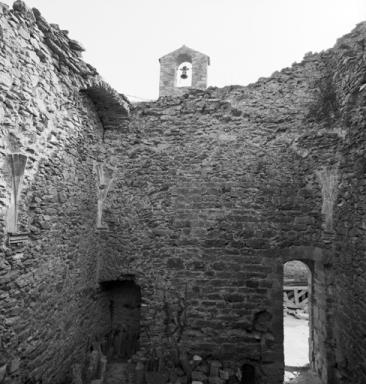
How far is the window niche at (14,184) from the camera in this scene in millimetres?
2992

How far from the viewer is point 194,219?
5.00 meters

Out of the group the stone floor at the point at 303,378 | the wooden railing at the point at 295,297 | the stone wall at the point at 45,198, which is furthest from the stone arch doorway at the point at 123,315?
the wooden railing at the point at 295,297

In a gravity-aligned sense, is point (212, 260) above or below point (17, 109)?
below

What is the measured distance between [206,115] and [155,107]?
3.30 ft

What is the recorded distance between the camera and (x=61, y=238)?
3.97 meters

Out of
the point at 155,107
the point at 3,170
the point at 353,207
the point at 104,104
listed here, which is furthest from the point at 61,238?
the point at 353,207

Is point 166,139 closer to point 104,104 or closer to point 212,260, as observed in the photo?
point 104,104

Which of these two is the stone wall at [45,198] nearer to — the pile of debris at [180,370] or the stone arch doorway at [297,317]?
the pile of debris at [180,370]

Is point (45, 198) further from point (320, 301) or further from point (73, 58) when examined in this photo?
point (320, 301)

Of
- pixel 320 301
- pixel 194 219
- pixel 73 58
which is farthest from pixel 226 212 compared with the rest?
pixel 73 58

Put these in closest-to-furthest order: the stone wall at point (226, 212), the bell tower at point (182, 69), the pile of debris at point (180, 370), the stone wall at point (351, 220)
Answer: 1. the stone wall at point (351, 220)
2. the pile of debris at point (180, 370)
3. the stone wall at point (226, 212)
4. the bell tower at point (182, 69)

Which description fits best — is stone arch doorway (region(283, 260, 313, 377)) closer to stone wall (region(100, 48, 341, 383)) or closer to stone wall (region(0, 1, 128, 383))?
stone wall (region(100, 48, 341, 383))

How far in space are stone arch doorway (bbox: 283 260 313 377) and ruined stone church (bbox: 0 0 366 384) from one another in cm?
55

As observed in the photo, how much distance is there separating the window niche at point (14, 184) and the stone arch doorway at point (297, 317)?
4.74 m
